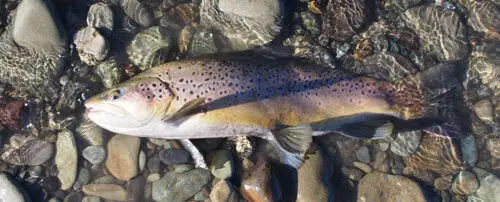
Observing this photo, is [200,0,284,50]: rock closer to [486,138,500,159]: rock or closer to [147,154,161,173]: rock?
[147,154,161,173]: rock

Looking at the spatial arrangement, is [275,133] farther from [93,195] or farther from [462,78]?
[462,78]

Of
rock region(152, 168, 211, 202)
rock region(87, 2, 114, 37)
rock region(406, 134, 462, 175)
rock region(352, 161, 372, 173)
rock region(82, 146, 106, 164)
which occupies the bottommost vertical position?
rock region(152, 168, 211, 202)

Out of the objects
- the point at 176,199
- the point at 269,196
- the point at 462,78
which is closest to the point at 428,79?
the point at 462,78

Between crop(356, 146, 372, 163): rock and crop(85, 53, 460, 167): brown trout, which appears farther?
crop(356, 146, 372, 163): rock

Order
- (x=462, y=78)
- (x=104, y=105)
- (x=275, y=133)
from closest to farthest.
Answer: (x=104, y=105) < (x=275, y=133) < (x=462, y=78)

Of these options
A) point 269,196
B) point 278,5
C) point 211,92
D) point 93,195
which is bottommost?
point 93,195

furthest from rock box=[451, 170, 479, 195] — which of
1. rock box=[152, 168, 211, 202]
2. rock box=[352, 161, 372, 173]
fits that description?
rock box=[152, 168, 211, 202]

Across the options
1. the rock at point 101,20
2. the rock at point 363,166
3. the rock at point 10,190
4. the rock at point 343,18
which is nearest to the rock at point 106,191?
the rock at point 10,190

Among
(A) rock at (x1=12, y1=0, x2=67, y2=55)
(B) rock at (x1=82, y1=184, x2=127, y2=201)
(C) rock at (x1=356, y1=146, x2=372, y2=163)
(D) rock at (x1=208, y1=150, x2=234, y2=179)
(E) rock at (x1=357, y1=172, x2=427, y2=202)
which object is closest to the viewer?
(A) rock at (x1=12, y1=0, x2=67, y2=55)
